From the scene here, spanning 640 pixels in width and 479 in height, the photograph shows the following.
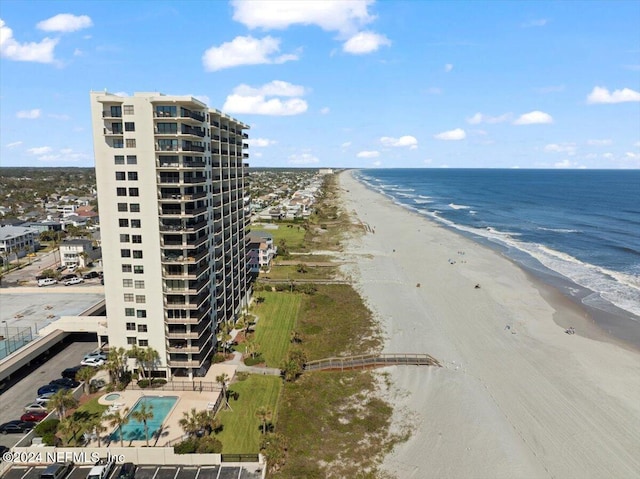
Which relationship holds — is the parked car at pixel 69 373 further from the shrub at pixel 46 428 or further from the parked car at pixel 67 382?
the shrub at pixel 46 428

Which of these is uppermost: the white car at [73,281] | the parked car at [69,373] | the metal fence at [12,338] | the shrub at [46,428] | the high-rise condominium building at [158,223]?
the high-rise condominium building at [158,223]

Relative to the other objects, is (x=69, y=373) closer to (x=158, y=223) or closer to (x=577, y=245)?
(x=158, y=223)

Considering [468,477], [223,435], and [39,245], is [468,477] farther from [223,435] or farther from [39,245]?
[39,245]

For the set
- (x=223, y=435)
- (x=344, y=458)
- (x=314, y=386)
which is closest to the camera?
(x=344, y=458)

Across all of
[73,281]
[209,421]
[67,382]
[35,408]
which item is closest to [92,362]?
[67,382]

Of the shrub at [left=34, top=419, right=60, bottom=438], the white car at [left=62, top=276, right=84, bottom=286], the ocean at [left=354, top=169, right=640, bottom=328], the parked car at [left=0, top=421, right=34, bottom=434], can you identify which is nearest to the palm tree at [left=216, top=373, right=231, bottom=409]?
the shrub at [left=34, top=419, right=60, bottom=438]

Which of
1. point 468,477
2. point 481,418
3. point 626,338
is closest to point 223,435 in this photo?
point 468,477

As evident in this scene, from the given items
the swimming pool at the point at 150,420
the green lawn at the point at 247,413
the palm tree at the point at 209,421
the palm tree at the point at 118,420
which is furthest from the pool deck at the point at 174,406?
the green lawn at the point at 247,413
